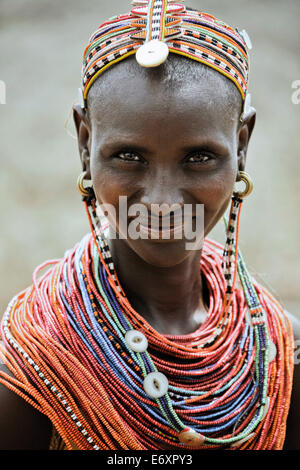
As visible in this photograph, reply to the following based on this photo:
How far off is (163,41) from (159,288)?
2.49ft

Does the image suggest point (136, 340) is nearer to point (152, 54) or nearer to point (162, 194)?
point (162, 194)

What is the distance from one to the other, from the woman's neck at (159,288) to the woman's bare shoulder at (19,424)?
45 centimetres

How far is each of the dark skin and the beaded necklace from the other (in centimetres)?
10

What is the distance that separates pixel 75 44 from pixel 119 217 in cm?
474

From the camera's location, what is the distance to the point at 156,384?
167cm

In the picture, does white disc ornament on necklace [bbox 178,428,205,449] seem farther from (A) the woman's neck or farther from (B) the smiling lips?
(B) the smiling lips

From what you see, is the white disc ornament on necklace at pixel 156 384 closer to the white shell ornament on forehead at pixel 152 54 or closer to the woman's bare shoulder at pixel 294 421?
the woman's bare shoulder at pixel 294 421

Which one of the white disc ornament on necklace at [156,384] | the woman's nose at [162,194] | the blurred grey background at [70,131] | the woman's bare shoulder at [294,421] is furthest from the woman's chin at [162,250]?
the blurred grey background at [70,131]

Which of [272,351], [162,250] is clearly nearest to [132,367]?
[162,250]

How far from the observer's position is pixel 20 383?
155 centimetres

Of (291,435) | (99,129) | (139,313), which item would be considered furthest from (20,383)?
(291,435)

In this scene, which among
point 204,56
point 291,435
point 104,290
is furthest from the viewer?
point 291,435

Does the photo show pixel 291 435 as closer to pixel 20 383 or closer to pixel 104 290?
pixel 104 290

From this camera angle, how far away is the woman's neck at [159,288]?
1828 mm
